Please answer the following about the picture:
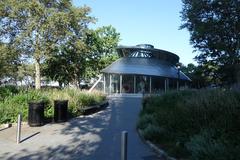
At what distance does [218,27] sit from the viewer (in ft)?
132

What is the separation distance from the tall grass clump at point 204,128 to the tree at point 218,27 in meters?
27.2

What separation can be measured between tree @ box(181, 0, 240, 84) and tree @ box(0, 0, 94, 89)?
38.8 feet

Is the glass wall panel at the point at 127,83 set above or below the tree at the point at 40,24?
below

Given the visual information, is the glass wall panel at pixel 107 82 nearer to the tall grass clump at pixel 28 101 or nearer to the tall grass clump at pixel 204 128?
the tall grass clump at pixel 28 101

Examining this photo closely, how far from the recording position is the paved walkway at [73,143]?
11.0 meters

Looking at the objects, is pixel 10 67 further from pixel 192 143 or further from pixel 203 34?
pixel 192 143

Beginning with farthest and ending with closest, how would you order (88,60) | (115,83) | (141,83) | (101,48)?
(101,48)
(88,60)
(115,83)
(141,83)

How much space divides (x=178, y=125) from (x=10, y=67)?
36.1m

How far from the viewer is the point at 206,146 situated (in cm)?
900

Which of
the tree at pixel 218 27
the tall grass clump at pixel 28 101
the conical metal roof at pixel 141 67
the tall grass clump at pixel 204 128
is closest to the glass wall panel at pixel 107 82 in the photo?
the conical metal roof at pixel 141 67

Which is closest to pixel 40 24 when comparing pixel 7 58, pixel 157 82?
pixel 7 58

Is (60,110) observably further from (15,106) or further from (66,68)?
(66,68)

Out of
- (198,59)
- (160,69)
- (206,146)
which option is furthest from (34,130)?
(160,69)

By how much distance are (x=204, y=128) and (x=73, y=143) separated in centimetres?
432
